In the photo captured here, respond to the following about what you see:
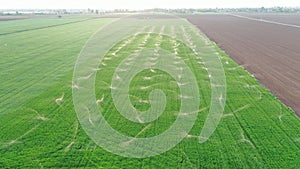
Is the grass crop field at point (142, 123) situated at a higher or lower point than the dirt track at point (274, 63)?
higher

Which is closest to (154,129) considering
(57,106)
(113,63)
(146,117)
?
(146,117)

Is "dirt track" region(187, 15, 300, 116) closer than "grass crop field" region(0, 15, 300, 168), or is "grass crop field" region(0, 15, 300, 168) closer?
"grass crop field" region(0, 15, 300, 168)

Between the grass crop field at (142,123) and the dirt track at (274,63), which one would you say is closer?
the grass crop field at (142,123)

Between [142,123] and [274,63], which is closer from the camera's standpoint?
[142,123]

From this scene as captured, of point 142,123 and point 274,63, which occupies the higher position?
point 142,123

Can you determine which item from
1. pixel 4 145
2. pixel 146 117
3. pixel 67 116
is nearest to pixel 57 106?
pixel 67 116

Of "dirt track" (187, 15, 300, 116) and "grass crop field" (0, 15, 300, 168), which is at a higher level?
"grass crop field" (0, 15, 300, 168)

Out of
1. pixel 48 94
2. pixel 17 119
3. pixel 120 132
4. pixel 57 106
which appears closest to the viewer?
pixel 120 132

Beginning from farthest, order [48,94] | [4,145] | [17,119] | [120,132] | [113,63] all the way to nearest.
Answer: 1. [113,63]
2. [48,94]
3. [17,119]
4. [120,132]
5. [4,145]

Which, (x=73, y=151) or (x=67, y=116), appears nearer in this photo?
(x=73, y=151)

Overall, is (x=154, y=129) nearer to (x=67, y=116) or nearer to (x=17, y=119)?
(x=67, y=116)
